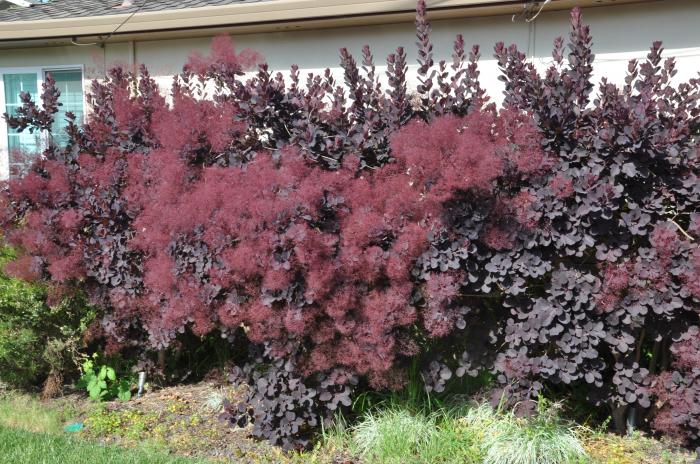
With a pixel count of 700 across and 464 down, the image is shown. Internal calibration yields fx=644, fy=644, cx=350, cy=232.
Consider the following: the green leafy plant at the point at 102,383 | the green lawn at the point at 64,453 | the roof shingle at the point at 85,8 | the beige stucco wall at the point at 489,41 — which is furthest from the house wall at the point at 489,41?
the green lawn at the point at 64,453

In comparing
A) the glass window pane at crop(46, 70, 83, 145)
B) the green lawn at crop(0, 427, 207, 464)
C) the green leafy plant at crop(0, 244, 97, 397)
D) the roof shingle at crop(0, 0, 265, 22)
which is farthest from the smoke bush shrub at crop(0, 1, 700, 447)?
the glass window pane at crop(46, 70, 83, 145)

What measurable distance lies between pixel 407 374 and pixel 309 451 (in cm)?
82

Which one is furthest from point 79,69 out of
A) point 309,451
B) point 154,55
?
point 309,451

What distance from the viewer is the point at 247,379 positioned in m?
4.28

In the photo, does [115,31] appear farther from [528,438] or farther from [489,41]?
[528,438]

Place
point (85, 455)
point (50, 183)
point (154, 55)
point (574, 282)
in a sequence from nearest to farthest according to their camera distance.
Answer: point (574, 282)
point (85, 455)
point (50, 183)
point (154, 55)

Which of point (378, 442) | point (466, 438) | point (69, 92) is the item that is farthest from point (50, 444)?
point (69, 92)

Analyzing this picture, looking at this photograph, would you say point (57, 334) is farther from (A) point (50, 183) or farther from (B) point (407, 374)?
(B) point (407, 374)

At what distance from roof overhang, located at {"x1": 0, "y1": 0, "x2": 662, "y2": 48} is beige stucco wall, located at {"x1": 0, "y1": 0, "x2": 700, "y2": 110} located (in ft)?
0.35

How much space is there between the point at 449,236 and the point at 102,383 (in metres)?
3.13

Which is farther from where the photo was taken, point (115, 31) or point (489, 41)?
point (115, 31)

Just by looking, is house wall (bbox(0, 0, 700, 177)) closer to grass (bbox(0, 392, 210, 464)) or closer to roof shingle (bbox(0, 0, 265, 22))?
roof shingle (bbox(0, 0, 265, 22))

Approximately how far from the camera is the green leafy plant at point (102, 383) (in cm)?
511

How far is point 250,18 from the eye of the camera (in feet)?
20.8
